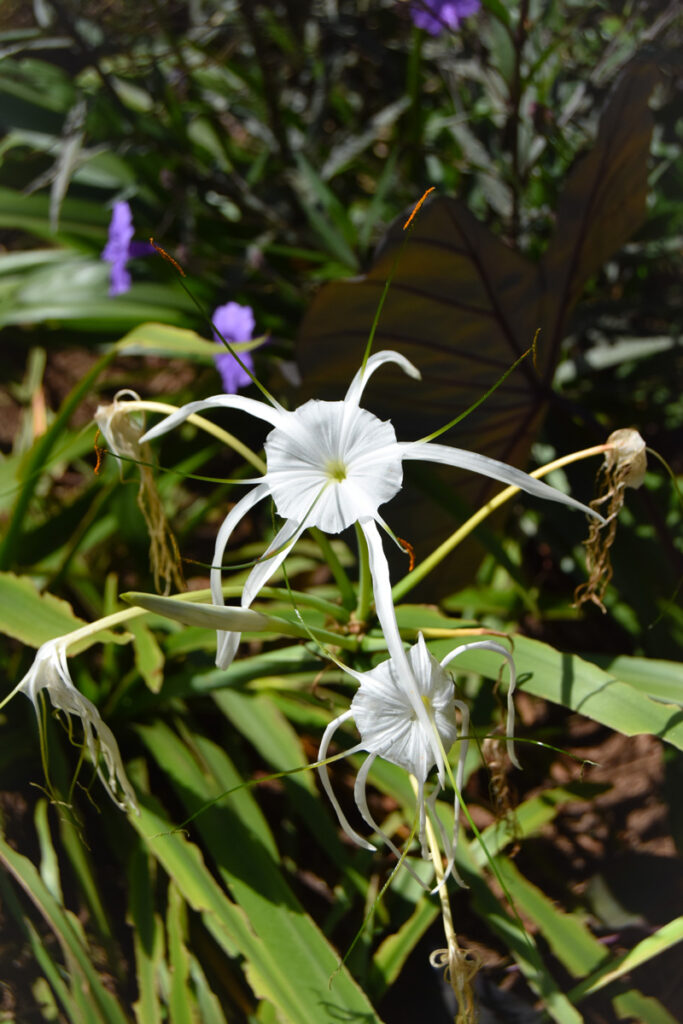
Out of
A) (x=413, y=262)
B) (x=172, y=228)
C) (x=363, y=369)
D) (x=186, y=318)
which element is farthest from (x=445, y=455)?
(x=172, y=228)

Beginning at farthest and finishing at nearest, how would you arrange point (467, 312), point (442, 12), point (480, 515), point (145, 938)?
point (442, 12), point (145, 938), point (467, 312), point (480, 515)

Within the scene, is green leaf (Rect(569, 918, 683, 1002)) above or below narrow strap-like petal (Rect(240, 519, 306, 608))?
below

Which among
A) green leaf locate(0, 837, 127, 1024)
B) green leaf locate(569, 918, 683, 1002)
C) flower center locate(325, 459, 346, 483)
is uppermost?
flower center locate(325, 459, 346, 483)

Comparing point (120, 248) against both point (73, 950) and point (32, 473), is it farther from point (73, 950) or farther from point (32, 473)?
point (73, 950)

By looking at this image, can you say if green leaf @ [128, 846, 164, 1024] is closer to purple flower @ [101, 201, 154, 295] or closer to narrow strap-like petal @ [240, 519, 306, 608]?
narrow strap-like petal @ [240, 519, 306, 608]

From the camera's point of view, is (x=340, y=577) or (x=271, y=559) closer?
(x=271, y=559)

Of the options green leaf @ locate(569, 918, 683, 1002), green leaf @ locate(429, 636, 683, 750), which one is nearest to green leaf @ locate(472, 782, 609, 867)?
green leaf @ locate(569, 918, 683, 1002)

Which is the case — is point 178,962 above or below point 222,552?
below

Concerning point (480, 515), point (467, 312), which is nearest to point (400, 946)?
point (480, 515)
